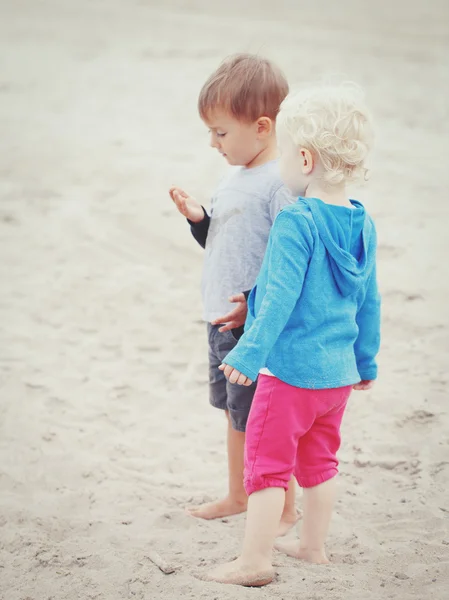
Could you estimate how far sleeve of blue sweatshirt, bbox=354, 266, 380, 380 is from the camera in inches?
101

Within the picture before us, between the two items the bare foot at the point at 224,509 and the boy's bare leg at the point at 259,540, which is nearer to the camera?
the boy's bare leg at the point at 259,540

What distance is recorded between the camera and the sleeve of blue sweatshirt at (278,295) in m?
2.27

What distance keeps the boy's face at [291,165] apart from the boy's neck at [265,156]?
0.30 metres

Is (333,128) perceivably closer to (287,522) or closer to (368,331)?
(368,331)

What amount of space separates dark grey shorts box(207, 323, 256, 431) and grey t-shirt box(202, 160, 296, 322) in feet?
0.31

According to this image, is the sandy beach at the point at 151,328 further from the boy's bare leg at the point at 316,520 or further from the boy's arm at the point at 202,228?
the boy's arm at the point at 202,228

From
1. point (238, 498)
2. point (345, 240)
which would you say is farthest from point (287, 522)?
point (345, 240)

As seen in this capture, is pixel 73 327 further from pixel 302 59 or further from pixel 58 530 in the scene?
pixel 302 59

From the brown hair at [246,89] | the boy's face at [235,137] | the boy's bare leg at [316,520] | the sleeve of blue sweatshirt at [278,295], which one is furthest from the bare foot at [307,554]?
the brown hair at [246,89]

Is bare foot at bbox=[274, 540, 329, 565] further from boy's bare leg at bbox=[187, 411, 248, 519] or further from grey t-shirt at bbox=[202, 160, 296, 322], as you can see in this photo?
Answer: grey t-shirt at bbox=[202, 160, 296, 322]

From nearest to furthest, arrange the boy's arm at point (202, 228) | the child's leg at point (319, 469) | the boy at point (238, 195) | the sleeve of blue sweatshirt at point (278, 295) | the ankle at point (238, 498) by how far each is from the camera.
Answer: the sleeve of blue sweatshirt at point (278, 295) → the child's leg at point (319, 469) → the boy at point (238, 195) → the boy's arm at point (202, 228) → the ankle at point (238, 498)

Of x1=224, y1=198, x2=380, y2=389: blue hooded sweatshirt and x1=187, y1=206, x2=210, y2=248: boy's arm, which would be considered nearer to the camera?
x1=224, y1=198, x2=380, y2=389: blue hooded sweatshirt

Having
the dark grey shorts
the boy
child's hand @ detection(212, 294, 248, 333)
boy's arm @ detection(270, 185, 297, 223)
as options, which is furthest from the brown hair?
the dark grey shorts

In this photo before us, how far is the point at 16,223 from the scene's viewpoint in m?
Result: 6.05
